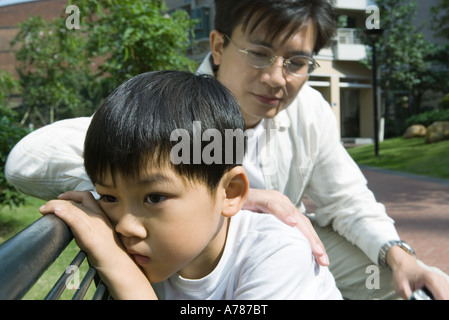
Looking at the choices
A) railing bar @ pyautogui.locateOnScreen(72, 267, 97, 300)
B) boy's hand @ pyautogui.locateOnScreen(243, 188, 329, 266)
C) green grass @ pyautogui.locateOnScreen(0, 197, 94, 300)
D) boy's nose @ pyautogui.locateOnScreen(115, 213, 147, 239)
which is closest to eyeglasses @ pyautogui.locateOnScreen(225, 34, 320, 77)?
boy's hand @ pyautogui.locateOnScreen(243, 188, 329, 266)

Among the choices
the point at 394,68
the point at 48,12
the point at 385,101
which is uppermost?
the point at 48,12

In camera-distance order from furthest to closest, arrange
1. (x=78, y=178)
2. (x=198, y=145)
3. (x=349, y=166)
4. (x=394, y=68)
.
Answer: (x=394, y=68) → (x=349, y=166) → (x=78, y=178) → (x=198, y=145)

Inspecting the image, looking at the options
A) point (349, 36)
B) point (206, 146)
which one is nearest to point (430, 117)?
point (349, 36)

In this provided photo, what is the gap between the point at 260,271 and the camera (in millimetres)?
1224

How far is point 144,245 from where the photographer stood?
1047 mm

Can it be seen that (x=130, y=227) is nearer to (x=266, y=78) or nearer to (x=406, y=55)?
(x=266, y=78)

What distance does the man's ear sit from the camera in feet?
6.94

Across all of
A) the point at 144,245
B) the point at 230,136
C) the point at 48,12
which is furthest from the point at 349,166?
the point at 48,12

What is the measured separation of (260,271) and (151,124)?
48cm

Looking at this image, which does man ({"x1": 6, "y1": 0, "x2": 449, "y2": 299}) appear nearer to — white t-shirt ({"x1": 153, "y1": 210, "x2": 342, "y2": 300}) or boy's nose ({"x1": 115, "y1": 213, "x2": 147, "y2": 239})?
white t-shirt ({"x1": 153, "y1": 210, "x2": 342, "y2": 300})

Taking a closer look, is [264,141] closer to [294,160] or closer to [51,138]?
[294,160]

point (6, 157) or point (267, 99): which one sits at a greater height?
point (267, 99)

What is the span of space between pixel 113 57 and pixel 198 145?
7.22 metres
